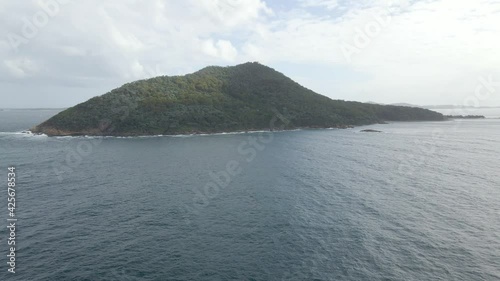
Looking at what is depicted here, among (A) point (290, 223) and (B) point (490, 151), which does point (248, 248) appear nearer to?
(A) point (290, 223)

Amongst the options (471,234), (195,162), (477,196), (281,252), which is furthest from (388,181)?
(195,162)

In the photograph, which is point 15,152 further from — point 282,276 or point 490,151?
point 490,151

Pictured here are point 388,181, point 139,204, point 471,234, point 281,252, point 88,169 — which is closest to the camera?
point 281,252

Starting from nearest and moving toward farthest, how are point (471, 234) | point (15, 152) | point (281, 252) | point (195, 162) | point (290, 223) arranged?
1. point (281, 252)
2. point (471, 234)
3. point (290, 223)
4. point (195, 162)
5. point (15, 152)

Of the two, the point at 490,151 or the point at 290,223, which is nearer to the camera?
the point at 290,223

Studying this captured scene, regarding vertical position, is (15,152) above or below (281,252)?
above

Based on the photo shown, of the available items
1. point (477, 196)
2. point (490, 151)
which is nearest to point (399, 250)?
point (477, 196)
